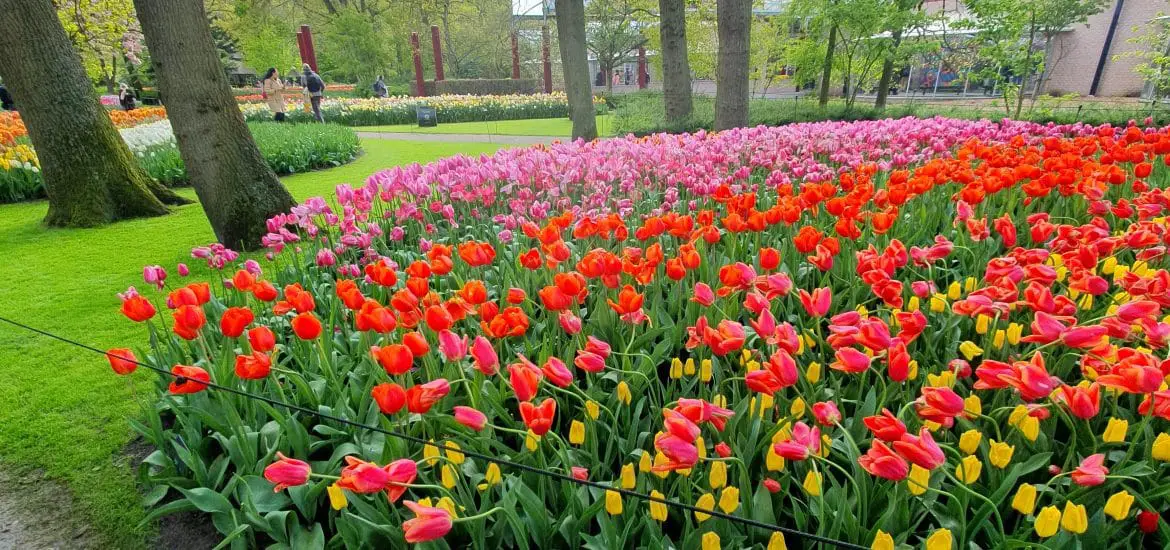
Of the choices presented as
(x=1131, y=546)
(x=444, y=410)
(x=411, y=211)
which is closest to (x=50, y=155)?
(x=411, y=211)

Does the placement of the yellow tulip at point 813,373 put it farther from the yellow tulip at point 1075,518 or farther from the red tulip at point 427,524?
the red tulip at point 427,524

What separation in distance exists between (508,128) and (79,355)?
16572 millimetres

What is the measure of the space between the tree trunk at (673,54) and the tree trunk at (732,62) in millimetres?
2441

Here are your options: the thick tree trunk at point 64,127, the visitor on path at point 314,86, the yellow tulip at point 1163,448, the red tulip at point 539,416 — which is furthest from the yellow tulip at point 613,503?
the visitor on path at point 314,86

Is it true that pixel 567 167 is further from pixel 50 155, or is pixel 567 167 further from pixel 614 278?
pixel 50 155

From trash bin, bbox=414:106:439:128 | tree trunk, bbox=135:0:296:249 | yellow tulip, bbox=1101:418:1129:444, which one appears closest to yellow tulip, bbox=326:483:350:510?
yellow tulip, bbox=1101:418:1129:444

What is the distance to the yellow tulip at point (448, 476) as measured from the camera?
1.51 metres

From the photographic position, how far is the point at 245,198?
5160 millimetres

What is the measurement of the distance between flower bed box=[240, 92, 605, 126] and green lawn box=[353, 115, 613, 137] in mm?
483

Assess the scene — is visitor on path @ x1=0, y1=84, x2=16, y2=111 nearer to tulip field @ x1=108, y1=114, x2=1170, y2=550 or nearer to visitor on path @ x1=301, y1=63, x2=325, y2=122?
visitor on path @ x1=301, y1=63, x2=325, y2=122

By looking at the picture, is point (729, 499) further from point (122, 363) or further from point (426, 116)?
point (426, 116)

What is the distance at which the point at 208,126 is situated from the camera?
493 centimetres

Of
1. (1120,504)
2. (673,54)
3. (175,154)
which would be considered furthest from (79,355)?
(673,54)

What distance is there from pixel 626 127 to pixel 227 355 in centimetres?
1056
